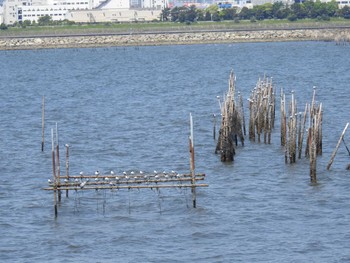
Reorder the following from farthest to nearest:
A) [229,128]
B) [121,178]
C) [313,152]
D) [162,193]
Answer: [229,128], [162,193], [313,152], [121,178]

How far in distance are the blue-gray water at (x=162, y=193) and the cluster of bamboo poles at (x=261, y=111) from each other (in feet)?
2.99

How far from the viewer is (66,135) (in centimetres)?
6397

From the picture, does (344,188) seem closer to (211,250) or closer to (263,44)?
(211,250)

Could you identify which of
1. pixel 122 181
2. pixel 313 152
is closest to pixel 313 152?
pixel 313 152

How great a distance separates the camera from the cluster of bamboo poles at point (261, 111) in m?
54.5

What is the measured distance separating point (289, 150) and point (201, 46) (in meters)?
151

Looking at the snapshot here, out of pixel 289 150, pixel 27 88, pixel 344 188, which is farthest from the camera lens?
pixel 27 88

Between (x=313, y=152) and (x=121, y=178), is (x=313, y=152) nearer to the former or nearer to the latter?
(x=313, y=152)

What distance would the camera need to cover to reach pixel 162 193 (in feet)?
145

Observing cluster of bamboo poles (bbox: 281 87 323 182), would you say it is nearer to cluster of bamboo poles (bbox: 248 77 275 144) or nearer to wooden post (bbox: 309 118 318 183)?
wooden post (bbox: 309 118 318 183)

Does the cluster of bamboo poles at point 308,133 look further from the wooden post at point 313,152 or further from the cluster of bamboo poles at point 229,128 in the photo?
the cluster of bamboo poles at point 229,128

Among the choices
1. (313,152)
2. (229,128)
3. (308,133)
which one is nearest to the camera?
(313,152)

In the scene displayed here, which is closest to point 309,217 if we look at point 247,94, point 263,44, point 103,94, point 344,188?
point 344,188

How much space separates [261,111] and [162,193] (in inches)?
477
